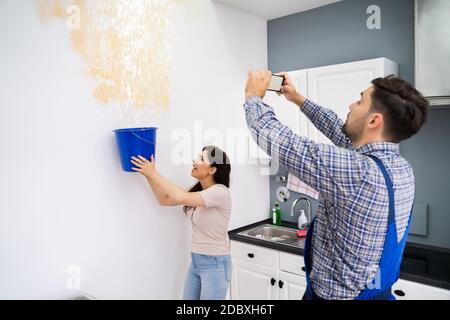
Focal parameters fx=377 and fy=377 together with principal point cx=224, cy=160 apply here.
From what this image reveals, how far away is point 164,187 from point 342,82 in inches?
55.3

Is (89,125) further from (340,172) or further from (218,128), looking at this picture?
(340,172)

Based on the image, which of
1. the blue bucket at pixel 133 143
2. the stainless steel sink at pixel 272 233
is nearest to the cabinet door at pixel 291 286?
the stainless steel sink at pixel 272 233

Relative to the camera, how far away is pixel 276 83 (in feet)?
5.68

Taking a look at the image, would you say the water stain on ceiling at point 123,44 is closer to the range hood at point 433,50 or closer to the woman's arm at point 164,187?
the woman's arm at point 164,187

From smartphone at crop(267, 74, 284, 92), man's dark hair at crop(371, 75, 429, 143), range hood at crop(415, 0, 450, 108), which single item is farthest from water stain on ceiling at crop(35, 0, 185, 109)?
range hood at crop(415, 0, 450, 108)

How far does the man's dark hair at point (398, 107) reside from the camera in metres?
1.30

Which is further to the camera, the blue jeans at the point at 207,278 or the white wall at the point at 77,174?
the blue jeans at the point at 207,278

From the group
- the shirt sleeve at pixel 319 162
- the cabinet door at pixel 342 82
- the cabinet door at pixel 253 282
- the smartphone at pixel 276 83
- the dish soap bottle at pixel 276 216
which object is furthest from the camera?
the dish soap bottle at pixel 276 216

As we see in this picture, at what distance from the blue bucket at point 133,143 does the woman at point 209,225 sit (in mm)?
180

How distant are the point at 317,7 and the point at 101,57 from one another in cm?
179

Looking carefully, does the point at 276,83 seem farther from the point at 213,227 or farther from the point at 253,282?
the point at 253,282

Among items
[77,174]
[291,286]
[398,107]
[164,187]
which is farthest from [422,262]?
[77,174]

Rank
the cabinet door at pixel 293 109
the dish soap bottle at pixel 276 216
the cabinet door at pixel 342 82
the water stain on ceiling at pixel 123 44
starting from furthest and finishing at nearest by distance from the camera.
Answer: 1. the dish soap bottle at pixel 276 216
2. the cabinet door at pixel 293 109
3. the cabinet door at pixel 342 82
4. the water stain on ceiling at pixel 123 44
